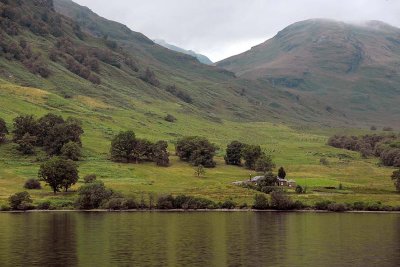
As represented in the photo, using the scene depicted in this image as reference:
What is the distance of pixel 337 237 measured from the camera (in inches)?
3967

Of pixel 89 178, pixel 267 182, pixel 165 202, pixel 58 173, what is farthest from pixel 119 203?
pixel 267 182

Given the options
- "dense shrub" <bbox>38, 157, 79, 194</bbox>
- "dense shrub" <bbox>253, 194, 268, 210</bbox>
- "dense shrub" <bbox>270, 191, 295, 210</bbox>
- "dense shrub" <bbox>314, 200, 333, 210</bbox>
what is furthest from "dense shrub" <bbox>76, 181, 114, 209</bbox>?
"dense shrub" <bbox>314, 200, 333, 210</bbox>

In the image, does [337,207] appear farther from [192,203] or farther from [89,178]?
[89,178]

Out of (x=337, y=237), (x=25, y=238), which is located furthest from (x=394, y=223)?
(x=25, y=238)

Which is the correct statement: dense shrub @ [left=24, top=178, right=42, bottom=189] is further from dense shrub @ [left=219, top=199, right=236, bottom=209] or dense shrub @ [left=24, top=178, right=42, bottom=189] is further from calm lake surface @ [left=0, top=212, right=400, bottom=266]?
dense shrub @ [left=219, top=199, right=236, bottom=209]

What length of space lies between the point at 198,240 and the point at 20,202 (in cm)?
7363

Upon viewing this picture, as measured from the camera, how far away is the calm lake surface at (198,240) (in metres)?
77.4

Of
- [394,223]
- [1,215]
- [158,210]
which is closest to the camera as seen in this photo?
[394,223]

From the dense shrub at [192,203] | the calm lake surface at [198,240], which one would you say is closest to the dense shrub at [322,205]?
the calm lake surface at [198,240]

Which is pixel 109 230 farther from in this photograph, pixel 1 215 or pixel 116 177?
pixel 116 177

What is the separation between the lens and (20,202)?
500 feet

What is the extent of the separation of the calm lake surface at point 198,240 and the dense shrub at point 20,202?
11.8 m

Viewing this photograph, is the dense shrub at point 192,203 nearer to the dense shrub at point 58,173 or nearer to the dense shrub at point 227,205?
the dense shrub at point 227,205

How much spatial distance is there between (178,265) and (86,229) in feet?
135
